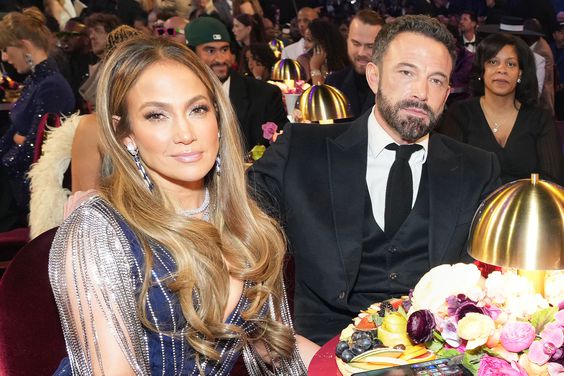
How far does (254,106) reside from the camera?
206 inches

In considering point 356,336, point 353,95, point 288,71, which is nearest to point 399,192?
point 356,336

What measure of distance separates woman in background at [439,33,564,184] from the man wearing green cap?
1.32 m

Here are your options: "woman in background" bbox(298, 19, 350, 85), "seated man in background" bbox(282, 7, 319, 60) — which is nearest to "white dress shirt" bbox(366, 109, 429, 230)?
"woman in background" bbox(298, 19, 350, 85)

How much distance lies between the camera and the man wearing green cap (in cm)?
523

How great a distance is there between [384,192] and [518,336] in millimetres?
1032

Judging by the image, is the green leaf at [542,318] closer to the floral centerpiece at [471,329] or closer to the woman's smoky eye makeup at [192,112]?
the floral centerpiece at [471,329]

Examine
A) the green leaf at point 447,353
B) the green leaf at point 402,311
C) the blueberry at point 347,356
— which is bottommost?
the blueberry at point 347,356

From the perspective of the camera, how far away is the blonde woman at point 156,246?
1791mm

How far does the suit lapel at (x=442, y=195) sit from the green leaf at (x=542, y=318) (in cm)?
81

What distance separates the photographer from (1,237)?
4.26m

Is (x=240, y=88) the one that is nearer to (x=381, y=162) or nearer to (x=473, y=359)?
(x=381, y=162)

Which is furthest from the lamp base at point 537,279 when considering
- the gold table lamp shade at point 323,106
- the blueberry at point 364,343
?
the gold table lamp shade at point 323,106

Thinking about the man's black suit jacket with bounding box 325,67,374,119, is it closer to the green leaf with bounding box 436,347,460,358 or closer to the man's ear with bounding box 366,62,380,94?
the man's ear with bounding box 366,62,380,94

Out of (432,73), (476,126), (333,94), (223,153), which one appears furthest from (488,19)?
(223,153)
